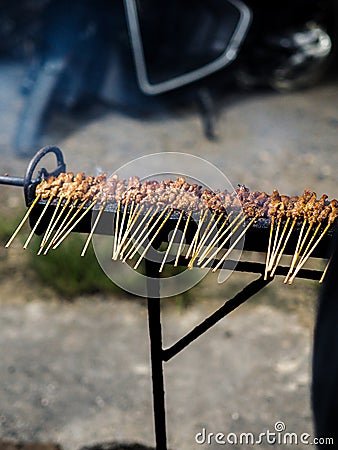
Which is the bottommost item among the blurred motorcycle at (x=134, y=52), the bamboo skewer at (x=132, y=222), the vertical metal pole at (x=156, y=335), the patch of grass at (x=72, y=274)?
the patch of grass at (x=72, y=274)

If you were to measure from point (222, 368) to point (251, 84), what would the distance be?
476cm

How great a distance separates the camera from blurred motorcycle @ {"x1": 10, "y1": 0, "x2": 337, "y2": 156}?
6641mm

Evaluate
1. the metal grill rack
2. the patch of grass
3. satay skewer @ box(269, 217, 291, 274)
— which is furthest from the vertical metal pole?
the patch of grass

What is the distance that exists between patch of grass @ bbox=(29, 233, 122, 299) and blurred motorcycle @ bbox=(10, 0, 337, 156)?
2531 mm

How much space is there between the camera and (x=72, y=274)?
426 cm

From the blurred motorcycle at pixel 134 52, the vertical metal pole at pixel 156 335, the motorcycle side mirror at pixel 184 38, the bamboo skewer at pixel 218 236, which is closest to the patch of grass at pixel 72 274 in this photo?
the vertical metal pole at pixel 156 335

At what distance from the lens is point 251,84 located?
25.1ft

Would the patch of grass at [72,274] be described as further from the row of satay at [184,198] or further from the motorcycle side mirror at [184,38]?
the motorcycle side mirror at [184,38]

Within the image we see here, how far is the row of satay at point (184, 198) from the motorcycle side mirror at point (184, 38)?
4.57 meters

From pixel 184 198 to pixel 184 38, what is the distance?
5.13 meters

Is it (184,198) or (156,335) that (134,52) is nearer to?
(184,198)

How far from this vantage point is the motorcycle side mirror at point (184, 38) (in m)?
6.82

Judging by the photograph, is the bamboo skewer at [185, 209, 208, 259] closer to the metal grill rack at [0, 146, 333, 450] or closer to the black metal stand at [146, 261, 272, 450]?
the metal grill rack at [0, 146, 333, 450]

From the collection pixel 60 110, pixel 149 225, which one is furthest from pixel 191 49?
pixel 149 225
